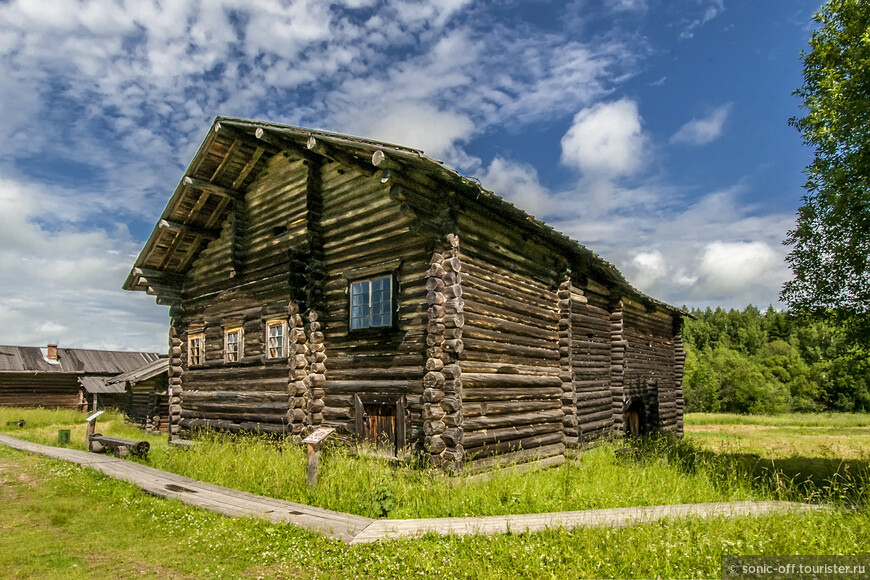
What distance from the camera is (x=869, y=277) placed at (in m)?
12.4

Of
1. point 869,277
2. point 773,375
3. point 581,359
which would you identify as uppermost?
point 869,277

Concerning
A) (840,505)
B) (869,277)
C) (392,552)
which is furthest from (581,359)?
(392,552)

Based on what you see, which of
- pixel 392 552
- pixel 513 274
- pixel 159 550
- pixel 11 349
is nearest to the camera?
pixel 392 552

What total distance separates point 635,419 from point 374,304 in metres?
14.7

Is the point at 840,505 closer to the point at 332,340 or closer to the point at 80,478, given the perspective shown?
the point at 332,340

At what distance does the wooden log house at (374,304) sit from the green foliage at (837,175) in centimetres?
501

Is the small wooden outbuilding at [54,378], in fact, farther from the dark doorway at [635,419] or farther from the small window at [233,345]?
the dark doorway at [635,419]

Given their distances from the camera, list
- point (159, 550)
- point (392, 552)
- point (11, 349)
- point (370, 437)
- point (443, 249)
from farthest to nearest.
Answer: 1. point (11, 349)
2. point (370, 437)
3. point (443, 249)
4. point (159, 550)
5. point (392, 552)

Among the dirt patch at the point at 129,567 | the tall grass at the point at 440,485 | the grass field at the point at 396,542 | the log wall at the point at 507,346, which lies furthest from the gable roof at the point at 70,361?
the log wall at the point at 507,346

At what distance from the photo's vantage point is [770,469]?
13117mm

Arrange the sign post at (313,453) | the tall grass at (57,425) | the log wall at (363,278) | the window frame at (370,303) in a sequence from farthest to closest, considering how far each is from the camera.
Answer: the tall grass at (57,425), the window frame at (370,303), the log wall at (363,278), the sign post at (313,453)

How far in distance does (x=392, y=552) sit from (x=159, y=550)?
3082 mm

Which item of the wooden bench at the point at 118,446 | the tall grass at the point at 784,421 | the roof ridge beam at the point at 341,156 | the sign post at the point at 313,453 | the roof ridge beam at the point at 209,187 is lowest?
the tall grass at the point at 784,421

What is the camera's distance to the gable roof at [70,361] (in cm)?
3791
